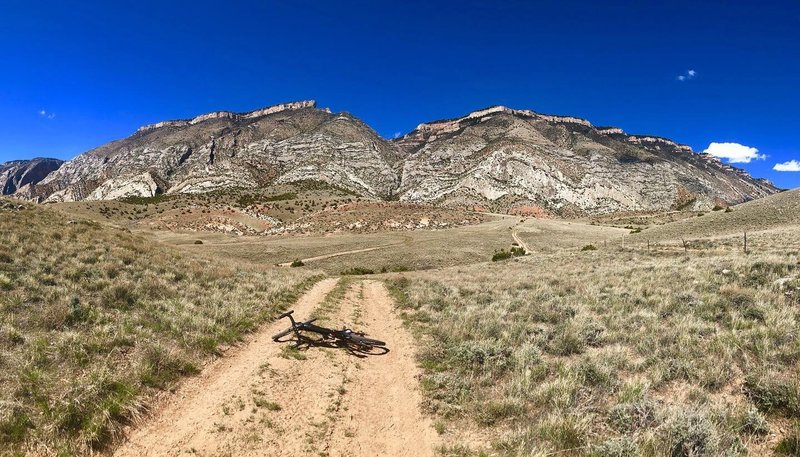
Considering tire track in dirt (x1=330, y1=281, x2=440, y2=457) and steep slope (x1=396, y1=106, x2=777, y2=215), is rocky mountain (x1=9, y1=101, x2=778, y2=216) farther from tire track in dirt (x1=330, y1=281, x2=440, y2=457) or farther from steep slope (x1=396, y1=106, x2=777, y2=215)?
tire track in dirt (x1=330, y1=281, x2=440, y2=457)

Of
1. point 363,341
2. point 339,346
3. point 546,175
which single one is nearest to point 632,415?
point 363,341

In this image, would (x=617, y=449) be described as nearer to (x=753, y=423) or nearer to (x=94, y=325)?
(x=753, y=423)

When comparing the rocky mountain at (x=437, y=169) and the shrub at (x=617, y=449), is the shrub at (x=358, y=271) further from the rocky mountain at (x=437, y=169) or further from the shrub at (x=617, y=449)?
the rocky mountain at (x=437, y=169)

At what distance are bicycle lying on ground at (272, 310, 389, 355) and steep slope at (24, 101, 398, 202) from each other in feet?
428

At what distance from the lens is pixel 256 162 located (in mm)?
156125

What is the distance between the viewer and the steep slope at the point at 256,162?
144125 mm

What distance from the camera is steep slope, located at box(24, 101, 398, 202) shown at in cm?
→ 14412

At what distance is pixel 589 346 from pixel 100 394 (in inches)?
426

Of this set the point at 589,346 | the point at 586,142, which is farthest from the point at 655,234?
the point at 586,142

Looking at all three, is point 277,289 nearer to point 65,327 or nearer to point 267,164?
point 65,327

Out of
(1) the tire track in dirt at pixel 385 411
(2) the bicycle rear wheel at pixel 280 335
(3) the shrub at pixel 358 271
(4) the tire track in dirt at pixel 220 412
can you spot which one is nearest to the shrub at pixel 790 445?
(1) the tire track in dirt at pixel 385 411

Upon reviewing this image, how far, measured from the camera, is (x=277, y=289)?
17.5m

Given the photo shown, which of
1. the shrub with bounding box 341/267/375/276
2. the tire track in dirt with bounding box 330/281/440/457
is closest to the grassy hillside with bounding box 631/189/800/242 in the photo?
the shrub with bounding box 341/267/375/276

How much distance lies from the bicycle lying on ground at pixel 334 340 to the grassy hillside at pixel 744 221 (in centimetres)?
4635
